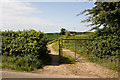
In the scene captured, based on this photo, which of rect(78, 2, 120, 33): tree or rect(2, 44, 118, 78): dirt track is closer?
rect(2, 44, 118, 78): dirt track

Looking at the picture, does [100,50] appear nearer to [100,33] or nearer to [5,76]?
[100,33]

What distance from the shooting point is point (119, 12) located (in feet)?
26.9

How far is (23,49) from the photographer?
646 centimetres

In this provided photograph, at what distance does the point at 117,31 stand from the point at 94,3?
3.91 metres

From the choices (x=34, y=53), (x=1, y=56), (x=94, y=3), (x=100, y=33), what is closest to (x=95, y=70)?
(x=100, y=33)

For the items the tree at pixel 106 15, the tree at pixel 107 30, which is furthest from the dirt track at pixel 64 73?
the tree at pixel 106 15

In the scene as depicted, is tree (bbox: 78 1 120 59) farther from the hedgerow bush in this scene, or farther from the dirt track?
the hedgerow bush

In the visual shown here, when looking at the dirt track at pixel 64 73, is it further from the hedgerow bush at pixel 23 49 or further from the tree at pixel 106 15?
the tree at pixel 106 15

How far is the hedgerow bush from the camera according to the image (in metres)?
6.19

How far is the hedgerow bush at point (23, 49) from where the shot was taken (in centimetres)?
619

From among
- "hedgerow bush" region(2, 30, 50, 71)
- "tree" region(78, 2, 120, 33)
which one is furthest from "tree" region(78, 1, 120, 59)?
"hedgerow bush" region(2, 30, 50, 71)

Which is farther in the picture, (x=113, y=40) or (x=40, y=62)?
(x=113, y=40)

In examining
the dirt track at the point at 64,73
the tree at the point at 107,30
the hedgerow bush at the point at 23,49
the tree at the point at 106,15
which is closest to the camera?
the dirt track at the point at 64,73

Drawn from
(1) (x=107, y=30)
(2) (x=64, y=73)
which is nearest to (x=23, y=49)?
(2) (x=64, y=73)
